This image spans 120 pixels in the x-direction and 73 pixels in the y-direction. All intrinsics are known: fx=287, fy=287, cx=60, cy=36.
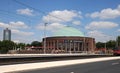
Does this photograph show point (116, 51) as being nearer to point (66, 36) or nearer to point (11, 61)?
point (11, 61)

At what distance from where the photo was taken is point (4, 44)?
141 m

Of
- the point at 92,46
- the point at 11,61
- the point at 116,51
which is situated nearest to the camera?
the point at 11,61

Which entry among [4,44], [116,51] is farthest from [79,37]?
[116,51]

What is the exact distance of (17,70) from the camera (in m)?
23.6

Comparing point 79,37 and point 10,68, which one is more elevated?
point 79,37

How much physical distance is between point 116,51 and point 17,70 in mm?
55343

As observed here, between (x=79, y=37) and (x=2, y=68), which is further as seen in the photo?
(x=79, y=37)

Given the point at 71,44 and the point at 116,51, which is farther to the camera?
the point at 71,44

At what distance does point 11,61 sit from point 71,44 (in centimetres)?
13140

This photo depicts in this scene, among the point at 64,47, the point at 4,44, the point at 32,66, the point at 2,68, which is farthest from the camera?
the point at 64,47

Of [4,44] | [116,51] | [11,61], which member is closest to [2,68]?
[11,61]

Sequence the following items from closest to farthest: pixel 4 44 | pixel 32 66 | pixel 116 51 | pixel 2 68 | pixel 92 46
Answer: pixel 2 68 → pixel 32 66 → pixel 116 51 → pixel 4 44 → pixel 92 46

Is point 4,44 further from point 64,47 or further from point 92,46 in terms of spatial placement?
point 92,46

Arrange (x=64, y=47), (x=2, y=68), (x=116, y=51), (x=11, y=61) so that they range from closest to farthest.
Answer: (x=2, y=68)
(x=11, y=61)
(x=116, y=51)
(x=64, y=47)
